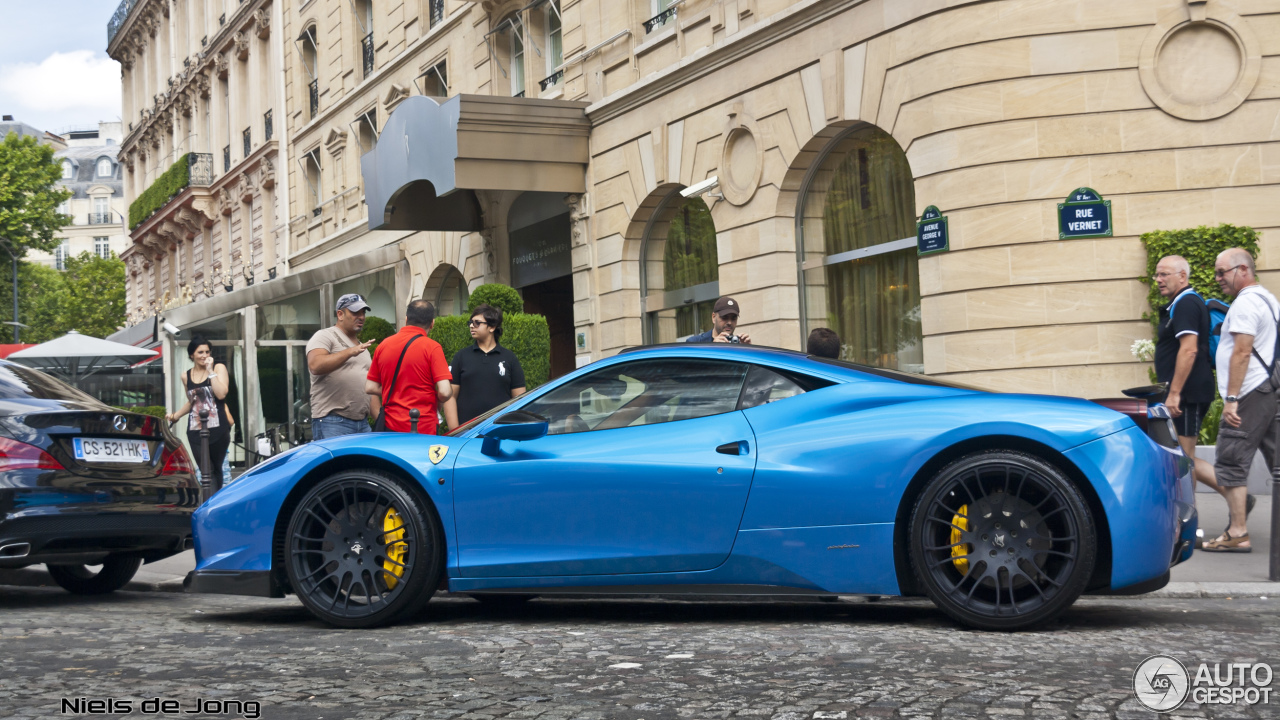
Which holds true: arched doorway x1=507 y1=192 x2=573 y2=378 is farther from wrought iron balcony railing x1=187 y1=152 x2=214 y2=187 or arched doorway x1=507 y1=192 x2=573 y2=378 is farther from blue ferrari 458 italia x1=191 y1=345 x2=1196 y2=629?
wrought iron balcony railing x1=187 y1=152 x2=214 y2=187

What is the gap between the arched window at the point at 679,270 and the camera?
51.9 ft

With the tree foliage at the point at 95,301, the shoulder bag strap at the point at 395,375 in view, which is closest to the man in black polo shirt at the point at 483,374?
the shoulder bag strap at the point at 395,375

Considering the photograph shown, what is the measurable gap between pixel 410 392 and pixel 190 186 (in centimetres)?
3243

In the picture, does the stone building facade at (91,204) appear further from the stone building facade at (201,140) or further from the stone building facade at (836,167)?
the stone building facade at (836,167)

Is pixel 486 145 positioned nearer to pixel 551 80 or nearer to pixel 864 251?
pixel 551 80

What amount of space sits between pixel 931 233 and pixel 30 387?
308 inches

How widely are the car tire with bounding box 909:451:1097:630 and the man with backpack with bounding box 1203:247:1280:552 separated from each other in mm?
3053

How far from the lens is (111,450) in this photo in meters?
7.16

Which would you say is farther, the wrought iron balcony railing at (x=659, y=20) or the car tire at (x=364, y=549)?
the wrought iron balcony railing at (x=659, y=20)

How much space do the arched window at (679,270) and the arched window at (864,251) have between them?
1.73 meters

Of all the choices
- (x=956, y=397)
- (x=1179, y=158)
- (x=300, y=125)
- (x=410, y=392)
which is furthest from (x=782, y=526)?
(x=300, y=125)

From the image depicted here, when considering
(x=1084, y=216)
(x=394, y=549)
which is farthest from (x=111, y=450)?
(x=1084, y=216)

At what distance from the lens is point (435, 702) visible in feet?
12.5

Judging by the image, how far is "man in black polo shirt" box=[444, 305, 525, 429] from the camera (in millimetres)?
8922
